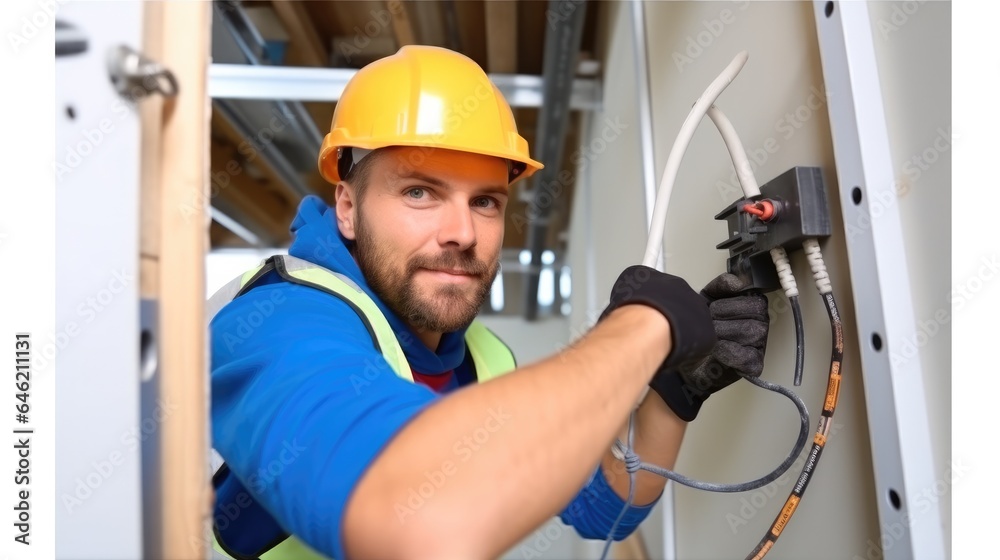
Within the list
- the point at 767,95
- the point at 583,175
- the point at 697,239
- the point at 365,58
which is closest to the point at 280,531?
the point at 697,239

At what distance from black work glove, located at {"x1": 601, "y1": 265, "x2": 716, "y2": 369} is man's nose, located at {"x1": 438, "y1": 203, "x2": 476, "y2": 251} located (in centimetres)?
31

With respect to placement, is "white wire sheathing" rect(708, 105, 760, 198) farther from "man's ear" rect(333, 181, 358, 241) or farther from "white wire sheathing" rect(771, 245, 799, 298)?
"man's ear" rect(333, 181, 358, 241)

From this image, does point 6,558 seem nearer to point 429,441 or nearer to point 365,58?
point 429,441

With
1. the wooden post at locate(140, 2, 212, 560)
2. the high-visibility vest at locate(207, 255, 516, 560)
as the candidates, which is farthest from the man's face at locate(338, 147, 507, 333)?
the wooden post at locate(140, 2, 212, 560)

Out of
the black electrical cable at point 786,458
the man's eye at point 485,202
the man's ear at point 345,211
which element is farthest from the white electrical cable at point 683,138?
the man's ear at point 345,211

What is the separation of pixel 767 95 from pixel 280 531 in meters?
0.96

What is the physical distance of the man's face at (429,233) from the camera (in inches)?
39.3

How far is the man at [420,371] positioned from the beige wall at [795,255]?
10cm

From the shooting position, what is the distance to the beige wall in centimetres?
62

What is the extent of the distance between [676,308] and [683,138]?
322 mm

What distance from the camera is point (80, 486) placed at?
1.26ft

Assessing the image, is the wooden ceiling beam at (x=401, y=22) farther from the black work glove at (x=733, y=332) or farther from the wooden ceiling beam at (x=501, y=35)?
the black work glove at (x=733, y=332)

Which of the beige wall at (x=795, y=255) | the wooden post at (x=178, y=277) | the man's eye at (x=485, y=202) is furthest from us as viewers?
the man's eye at (x=485, y=202)

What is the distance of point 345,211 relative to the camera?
1.18 m
